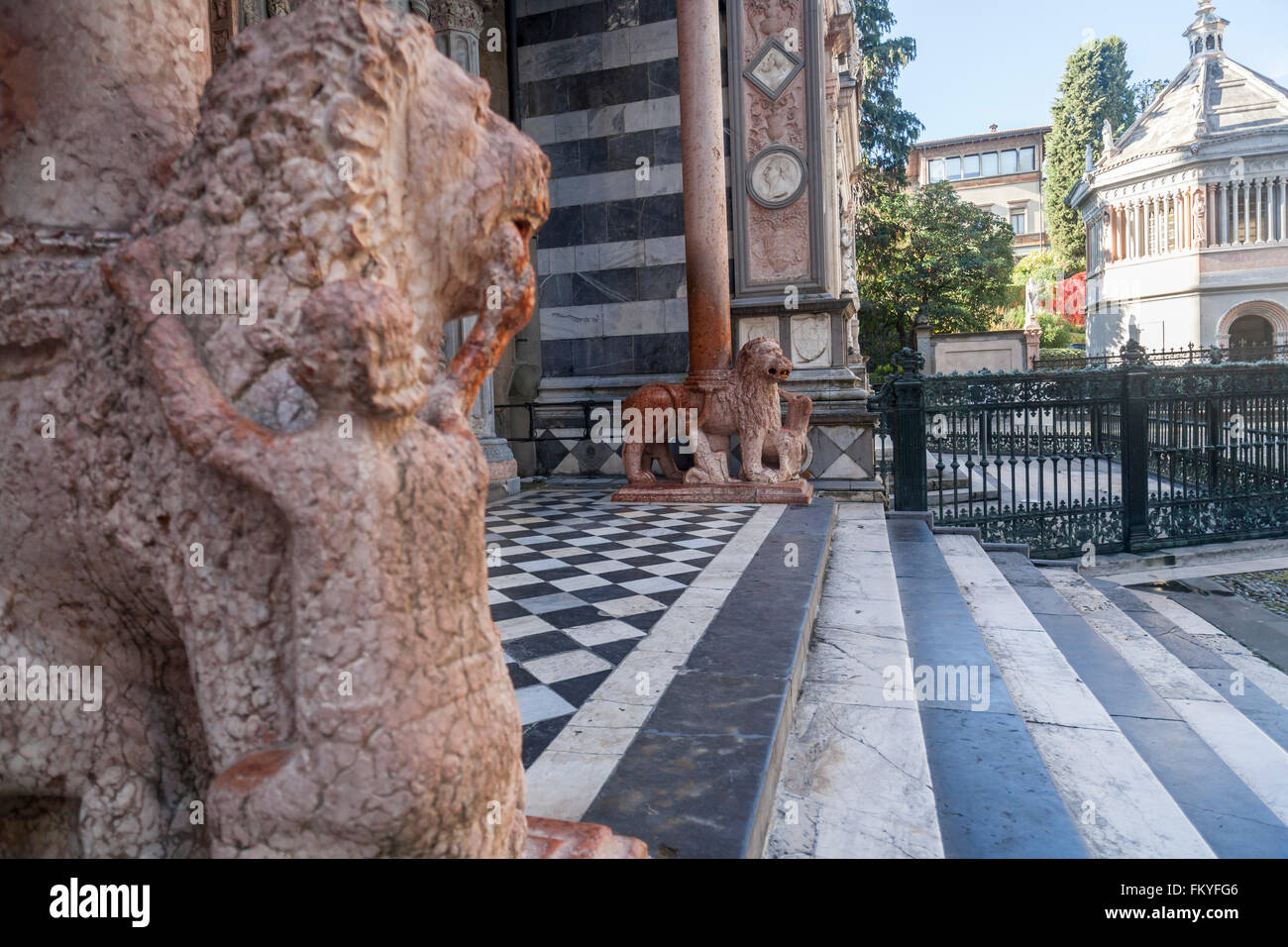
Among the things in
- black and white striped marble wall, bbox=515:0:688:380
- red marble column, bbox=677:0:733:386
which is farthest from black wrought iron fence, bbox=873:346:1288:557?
black and white striped marble wall, bbox=515:0:688:380

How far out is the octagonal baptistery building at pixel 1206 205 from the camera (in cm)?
3050

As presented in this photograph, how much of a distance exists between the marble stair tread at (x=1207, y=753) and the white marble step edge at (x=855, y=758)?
2.75 ft

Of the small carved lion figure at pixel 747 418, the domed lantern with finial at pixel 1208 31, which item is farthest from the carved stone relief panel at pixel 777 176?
the domed lantern with finial at pixel 1208 31

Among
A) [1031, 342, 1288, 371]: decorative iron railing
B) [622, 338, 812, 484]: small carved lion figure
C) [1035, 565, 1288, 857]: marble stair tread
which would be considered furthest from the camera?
[1031, 342, 1288, 371]: decorative iron railing

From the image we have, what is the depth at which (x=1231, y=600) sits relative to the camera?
20.7 ft

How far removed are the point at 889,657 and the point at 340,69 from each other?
9.11 ft

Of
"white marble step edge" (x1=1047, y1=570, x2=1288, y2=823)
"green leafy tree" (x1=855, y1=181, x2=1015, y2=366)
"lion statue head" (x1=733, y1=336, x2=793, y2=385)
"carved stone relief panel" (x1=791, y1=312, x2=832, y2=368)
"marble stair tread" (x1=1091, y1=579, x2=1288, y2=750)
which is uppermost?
"green leafy tree" (x1=855, y1=181, x2=1015, y2=366)

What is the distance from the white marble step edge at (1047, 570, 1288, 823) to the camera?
276 centimetres

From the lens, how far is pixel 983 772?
2238 mm

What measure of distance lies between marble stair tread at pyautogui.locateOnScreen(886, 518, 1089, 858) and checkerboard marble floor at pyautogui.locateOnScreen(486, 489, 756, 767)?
3.47 feet

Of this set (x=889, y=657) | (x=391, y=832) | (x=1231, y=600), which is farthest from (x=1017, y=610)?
(x=391, y=832)

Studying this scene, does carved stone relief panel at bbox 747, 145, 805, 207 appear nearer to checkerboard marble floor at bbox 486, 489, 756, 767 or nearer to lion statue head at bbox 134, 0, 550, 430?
checkerboard marble floor at bbox 486, 489, 756, 767

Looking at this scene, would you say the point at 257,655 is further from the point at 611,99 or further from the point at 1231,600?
the point at 611,99

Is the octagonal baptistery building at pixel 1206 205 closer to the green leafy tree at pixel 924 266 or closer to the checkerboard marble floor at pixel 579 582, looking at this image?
the green leafy tree at pixel 924 266
